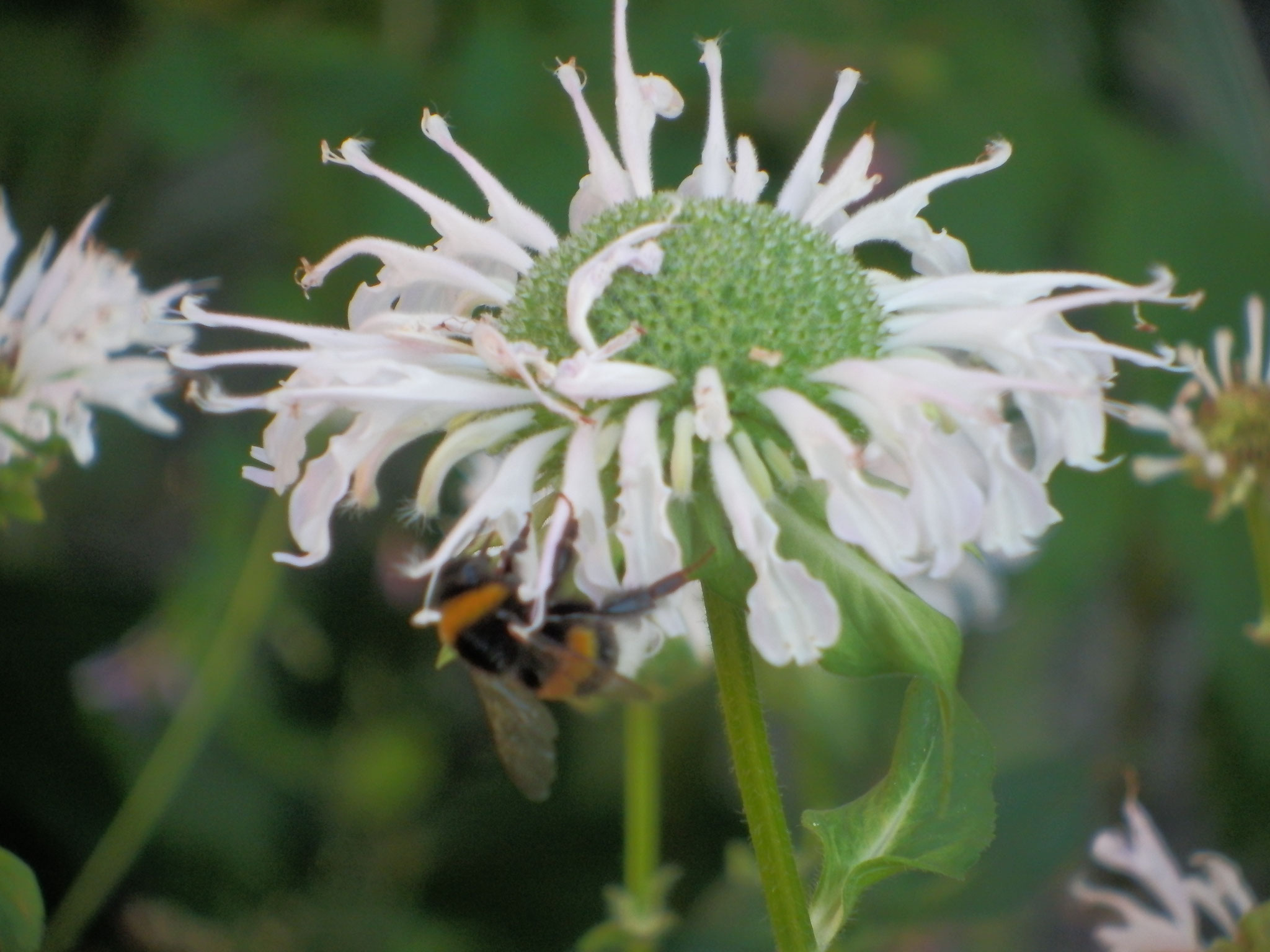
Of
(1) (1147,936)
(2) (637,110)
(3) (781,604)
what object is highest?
(2) (637,110)

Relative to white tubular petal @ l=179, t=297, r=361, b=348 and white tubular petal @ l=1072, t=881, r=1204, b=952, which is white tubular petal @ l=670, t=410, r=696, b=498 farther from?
white tubular petal @ l=1072, t=881, r=1204, b=952

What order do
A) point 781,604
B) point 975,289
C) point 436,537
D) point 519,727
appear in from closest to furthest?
point 781,604
point 975,289
point 519,727
point 436,537

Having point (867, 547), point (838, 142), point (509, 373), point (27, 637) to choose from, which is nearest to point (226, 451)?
point (27, 637)

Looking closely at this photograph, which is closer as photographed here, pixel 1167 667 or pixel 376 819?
pixel 376 819

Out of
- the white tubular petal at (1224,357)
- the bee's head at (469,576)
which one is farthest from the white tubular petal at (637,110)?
the white tubular petal at (1224,357)

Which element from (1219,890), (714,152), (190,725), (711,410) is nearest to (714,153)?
(714,152)

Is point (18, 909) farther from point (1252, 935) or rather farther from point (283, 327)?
point (1252, 935)

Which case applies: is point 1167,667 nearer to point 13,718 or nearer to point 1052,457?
point 1052,457
